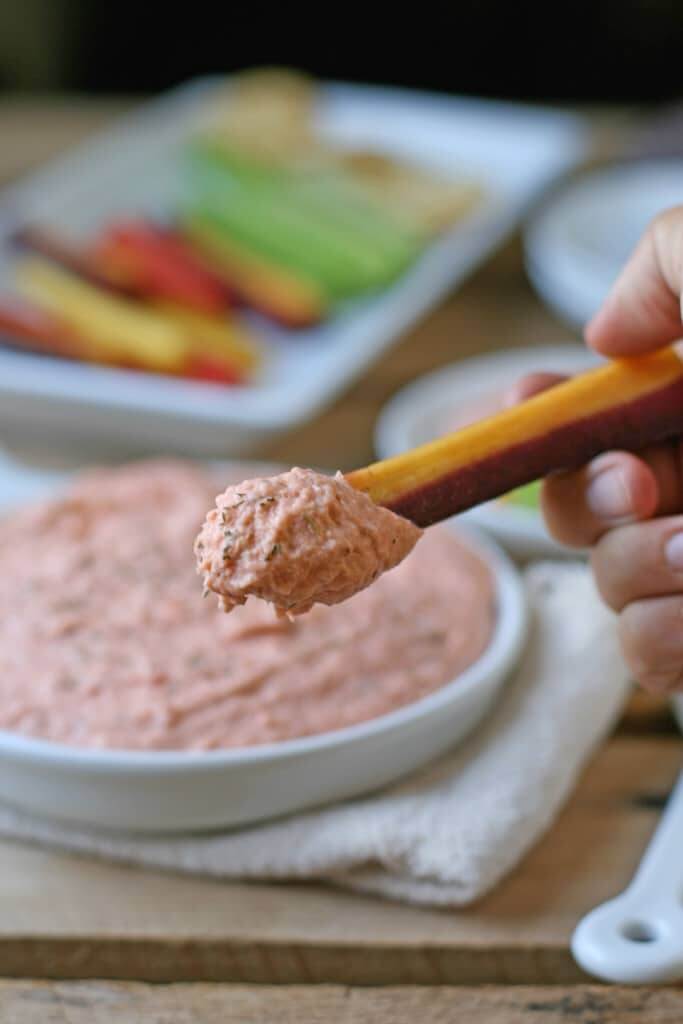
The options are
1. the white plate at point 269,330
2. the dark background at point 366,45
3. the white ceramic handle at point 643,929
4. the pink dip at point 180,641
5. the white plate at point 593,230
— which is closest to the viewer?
the white ceramic handle at point 643,929

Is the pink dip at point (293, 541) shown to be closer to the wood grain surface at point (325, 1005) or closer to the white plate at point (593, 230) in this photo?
the wood grain surface at point (325, 1005)

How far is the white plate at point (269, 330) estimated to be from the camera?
129 cm

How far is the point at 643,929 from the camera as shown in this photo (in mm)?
718

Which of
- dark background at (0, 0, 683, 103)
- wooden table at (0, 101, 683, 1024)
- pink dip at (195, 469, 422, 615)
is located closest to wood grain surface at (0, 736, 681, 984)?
wooden table at (0, 101, 683, 1024)

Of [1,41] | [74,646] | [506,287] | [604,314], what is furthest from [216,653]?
[1,41]

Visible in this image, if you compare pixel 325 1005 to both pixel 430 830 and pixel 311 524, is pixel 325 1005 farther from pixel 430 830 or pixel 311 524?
pixel 311 524

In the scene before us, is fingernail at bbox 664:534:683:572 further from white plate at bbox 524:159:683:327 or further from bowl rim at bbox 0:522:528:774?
white plate at bbox 524:159:683:327

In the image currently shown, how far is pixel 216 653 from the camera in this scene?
0.83 m

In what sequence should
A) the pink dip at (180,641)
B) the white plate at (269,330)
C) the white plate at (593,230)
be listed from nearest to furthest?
the pink dip at (180,641), the white plate at (269,330), the white plate at (593,230)

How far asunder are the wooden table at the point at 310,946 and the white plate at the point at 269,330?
557 millimetres

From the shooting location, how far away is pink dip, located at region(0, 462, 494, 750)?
0.79m

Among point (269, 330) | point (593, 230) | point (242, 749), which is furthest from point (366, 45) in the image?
point (242, 749)

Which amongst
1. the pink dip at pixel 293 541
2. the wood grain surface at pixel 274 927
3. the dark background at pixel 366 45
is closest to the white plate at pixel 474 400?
the wood grain surface at pixel 274 927

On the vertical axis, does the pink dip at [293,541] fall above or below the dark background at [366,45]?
above
